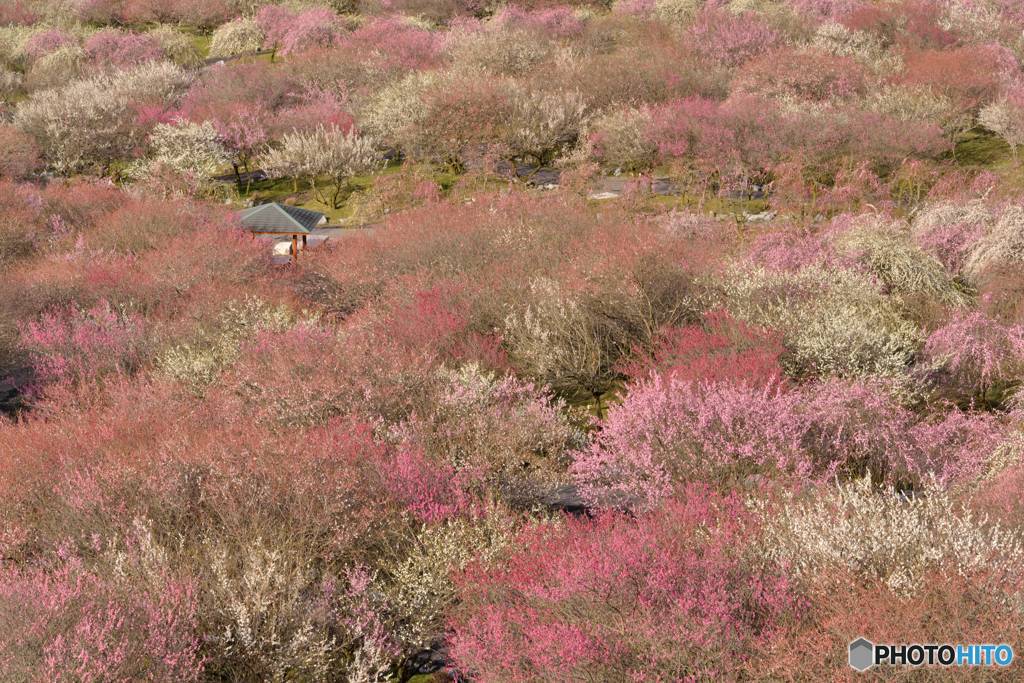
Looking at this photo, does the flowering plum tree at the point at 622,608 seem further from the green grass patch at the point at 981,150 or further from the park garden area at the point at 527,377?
the green grass patch at the point at 981,150

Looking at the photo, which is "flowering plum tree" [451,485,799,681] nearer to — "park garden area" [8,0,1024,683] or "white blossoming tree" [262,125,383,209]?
"park garden area" [8,0,1024,683]

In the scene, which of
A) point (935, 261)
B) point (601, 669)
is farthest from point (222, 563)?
point (935, 261)

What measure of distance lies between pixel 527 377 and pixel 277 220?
12.3 m

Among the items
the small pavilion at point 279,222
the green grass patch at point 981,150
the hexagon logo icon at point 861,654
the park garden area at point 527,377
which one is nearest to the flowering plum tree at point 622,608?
the park garden area at point 527,377

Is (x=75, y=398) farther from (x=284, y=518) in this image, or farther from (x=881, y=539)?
(x=881, y=539)

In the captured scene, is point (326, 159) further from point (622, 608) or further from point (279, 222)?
point (622, 608)

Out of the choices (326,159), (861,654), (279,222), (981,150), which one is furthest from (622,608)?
(981,150)

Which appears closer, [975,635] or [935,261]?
[975,635]

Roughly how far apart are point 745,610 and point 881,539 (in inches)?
70.4

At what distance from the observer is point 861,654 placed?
377 inches

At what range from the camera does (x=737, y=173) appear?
36.7m
